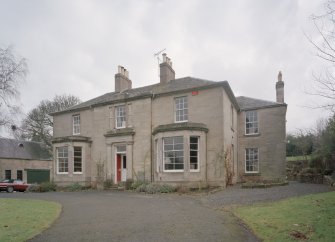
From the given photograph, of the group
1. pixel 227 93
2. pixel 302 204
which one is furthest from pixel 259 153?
pixel 302 204

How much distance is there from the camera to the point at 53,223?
918 centimetres

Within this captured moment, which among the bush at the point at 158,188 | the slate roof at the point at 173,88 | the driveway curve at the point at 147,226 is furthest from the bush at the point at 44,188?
the driveway curve at the point at 147,226

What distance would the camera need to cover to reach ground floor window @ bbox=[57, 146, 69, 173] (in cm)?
2500

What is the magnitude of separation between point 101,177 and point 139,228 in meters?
16.6

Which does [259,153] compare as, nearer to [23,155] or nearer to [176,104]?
[176,104]

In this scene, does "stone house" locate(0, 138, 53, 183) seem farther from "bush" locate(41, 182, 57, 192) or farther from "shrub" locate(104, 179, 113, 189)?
"shrub" locate(104, 179, 113, 189)

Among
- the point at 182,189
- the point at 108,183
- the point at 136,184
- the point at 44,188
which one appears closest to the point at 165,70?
the point at 136,184

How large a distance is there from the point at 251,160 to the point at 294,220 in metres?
18.3

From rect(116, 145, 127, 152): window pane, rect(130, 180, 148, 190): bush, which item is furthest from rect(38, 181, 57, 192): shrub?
rect(130, 180, 148, 190): bush

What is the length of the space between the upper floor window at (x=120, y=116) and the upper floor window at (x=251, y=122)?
433 inches

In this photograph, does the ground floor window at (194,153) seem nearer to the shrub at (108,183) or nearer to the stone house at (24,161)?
the shrub at (108,183)

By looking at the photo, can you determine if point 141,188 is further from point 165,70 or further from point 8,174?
point 8,174

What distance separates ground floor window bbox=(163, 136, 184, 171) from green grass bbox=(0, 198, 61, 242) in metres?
8.84

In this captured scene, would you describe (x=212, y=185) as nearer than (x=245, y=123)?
Yes
